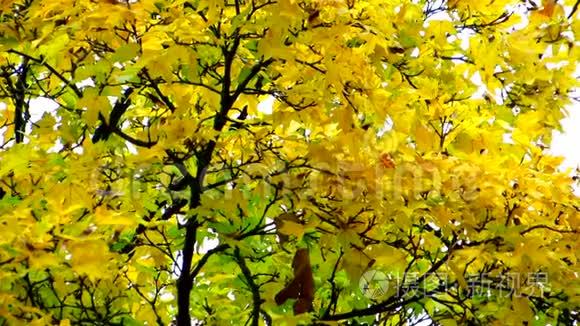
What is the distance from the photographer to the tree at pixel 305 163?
3.26 m

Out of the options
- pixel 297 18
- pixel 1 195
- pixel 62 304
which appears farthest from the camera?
pixel 1 195

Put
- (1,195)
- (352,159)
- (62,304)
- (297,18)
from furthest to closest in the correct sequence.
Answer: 1. (1,195)
2. (62,304)
3. (352,159)
4. (297,18)

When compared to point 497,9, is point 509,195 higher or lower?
lower

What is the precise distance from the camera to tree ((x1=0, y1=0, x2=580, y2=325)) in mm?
3258

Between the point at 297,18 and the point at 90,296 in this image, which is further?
the point at 90,296

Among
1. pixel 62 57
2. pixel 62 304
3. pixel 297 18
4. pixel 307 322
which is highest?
pixel 62 57

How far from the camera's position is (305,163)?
358 centimetres

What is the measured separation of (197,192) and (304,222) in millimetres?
553

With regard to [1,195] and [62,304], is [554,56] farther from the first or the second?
[1,195]

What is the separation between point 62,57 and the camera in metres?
3.67

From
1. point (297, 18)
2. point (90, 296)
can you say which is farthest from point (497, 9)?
point (90, 296)
